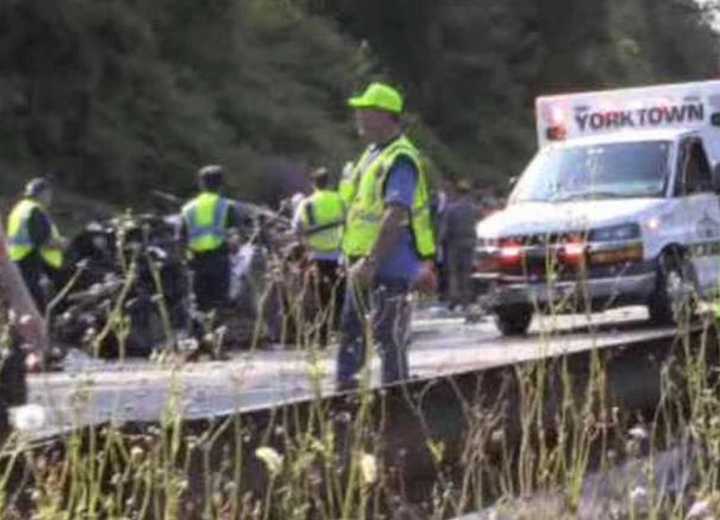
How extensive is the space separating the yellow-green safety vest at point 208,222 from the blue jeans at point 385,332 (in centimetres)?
894

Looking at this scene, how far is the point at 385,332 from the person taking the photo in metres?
10.7

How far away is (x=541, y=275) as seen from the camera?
19.0m

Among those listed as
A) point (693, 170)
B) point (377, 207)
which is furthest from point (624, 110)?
point (377, 207)

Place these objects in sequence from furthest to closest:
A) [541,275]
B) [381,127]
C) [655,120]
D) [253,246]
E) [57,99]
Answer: [57,99], [655,120], [253,246], [541,275], [381,127]

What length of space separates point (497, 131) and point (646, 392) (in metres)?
49.4

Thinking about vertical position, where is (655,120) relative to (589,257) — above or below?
above

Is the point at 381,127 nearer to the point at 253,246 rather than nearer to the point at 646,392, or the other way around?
the point at 646,392

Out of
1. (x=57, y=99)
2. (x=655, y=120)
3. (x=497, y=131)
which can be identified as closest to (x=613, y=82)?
(x=497, y=131)

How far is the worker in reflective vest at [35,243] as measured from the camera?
19.0m

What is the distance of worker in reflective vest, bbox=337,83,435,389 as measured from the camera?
10633 mm

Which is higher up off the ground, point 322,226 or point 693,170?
point 693,170

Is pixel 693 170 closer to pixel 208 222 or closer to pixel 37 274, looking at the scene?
pixel 208 222

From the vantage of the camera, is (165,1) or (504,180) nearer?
(165,1)

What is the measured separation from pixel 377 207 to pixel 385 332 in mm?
650
